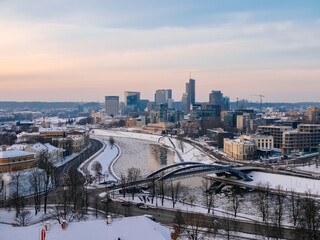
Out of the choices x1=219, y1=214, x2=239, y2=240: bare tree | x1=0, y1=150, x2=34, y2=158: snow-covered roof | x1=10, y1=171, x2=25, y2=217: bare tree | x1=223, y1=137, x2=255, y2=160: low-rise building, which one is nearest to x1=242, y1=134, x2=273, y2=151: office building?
x1=223, y1=137, x2=255, y2=160: low-rise building

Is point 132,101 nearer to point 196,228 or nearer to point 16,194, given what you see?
point 16,194

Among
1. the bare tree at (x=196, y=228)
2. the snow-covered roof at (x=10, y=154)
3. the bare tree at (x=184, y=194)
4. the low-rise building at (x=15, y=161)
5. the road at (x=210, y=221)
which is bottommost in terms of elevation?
the bare tree at (x=184, y=194)

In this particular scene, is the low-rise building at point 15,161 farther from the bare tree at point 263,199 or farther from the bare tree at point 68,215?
the bare tree at point 263,199

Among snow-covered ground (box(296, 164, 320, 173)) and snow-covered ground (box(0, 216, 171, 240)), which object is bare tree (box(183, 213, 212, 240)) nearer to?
snow-covered ground (box(0, 216, 171, 240))

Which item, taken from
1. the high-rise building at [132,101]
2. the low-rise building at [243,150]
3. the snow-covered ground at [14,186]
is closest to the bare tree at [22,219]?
the snow-covered ground at [14,186]

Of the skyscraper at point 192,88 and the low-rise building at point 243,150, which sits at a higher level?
the skyscraper at point 192,88

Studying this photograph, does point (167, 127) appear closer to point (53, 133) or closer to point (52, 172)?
point (53, 133)

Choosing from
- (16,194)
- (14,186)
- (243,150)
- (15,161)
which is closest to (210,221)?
(16,194)
